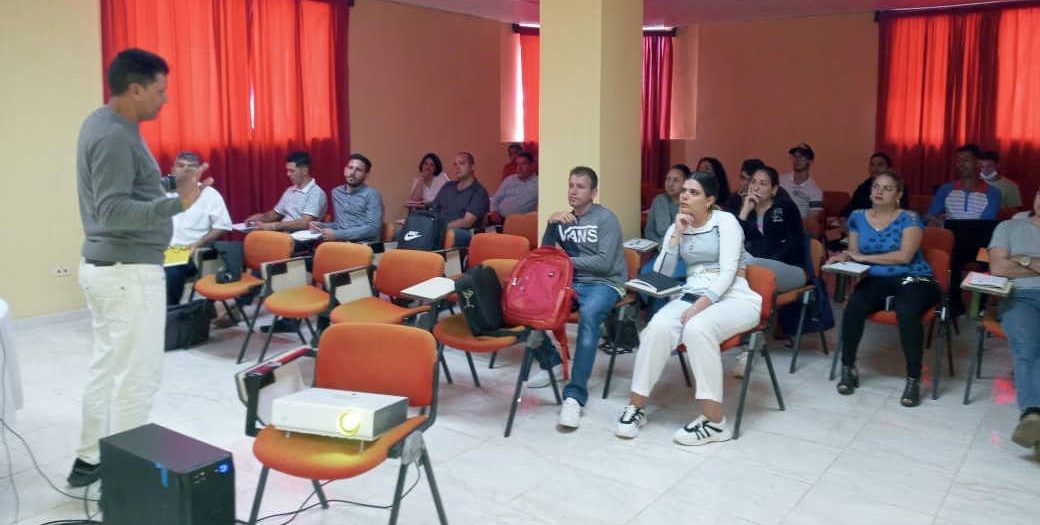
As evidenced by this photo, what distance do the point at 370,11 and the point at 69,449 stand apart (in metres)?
5.48

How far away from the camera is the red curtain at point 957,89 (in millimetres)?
8172

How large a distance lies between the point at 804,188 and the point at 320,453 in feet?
18.9

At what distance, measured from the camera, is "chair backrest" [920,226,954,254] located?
508cm

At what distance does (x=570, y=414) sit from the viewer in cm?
392

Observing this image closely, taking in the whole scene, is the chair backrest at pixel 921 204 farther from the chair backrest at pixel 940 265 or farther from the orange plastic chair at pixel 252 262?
the orange plastic chair at pixel 252 262

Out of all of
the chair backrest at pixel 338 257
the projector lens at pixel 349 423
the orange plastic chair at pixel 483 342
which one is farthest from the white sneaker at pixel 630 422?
the chair backrest at pixel 338 257

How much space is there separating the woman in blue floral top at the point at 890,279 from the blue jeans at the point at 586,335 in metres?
1.31

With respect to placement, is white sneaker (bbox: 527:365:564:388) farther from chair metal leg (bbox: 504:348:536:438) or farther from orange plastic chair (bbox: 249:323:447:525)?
orange plastic chair (bbox: 249:323:447:525)

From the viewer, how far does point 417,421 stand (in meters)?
2.70

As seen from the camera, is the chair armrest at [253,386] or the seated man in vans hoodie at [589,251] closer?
the chair armrest at [253,386]

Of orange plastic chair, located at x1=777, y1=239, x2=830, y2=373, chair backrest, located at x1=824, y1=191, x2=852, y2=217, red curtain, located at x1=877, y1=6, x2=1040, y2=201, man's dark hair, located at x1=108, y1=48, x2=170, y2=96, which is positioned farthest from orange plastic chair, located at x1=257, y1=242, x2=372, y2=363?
red curtain, located at x1=877, y1=6, x2=1040, y2=201

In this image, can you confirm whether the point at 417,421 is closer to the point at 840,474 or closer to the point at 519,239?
the point at 840,474

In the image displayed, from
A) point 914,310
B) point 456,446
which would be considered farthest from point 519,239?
point 914,310

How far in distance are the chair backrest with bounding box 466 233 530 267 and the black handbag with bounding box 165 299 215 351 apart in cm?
175
